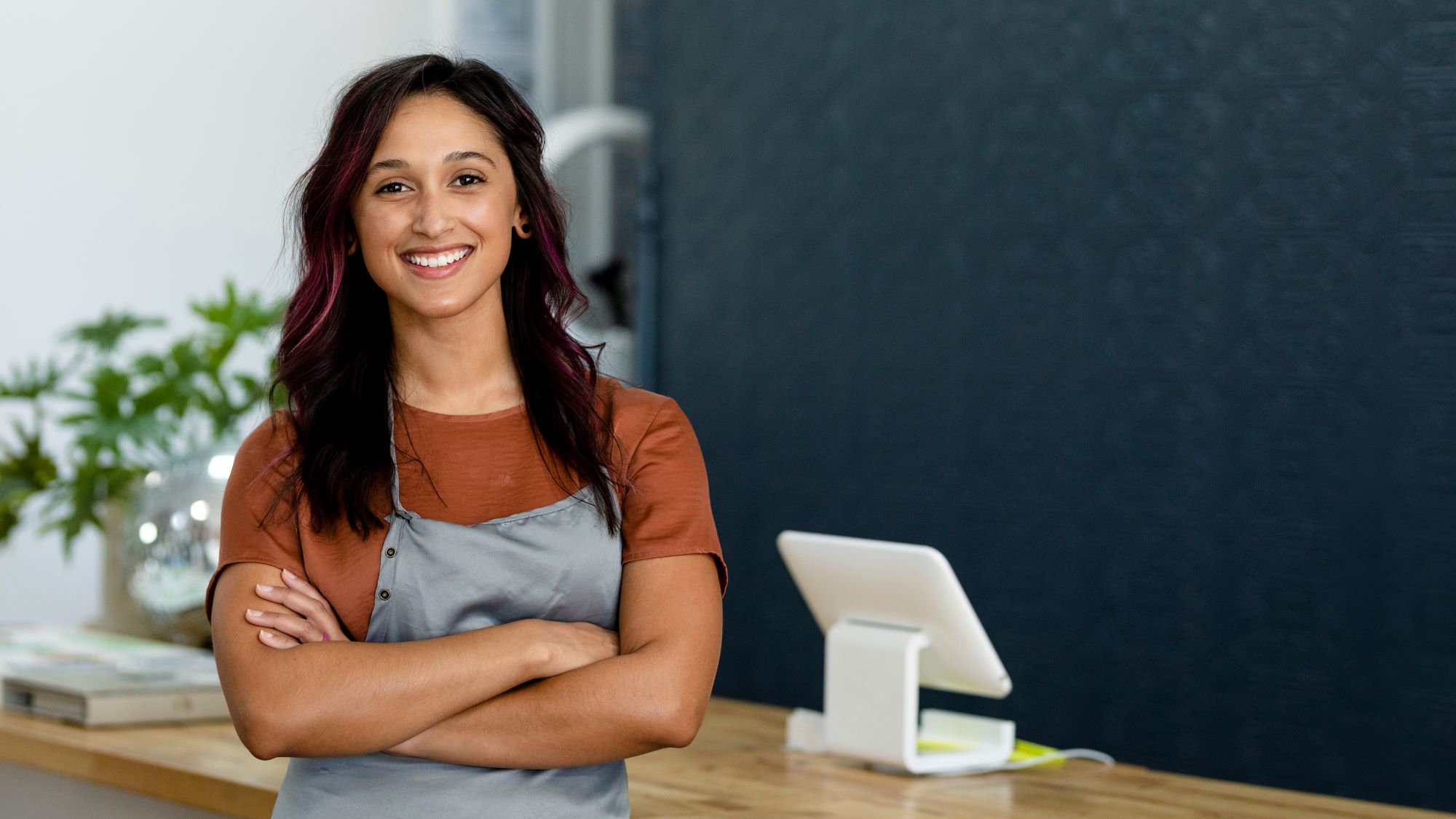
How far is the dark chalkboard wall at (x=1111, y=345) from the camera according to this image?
106 inches

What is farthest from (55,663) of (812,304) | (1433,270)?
(1433,270)

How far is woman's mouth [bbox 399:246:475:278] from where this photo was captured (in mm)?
1619

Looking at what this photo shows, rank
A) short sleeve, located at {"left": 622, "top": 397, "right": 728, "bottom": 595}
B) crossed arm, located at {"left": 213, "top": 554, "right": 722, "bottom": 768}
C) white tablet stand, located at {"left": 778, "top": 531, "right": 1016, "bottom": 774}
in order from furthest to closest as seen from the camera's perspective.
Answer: white tablet stand, located at {"left": 778, "top": 531, "right": 1016, "bottom": 774}
short sleeve, located at {"left": 622, "top": 397, "right": 728, "bottom": 595}
crossed arm, located at {"left": 213, "top": 554, "right": 722, "bottom": 768}

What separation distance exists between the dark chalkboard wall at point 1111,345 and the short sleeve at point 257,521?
1882mm

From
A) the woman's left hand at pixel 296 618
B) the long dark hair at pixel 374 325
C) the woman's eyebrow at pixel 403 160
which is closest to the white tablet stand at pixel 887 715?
the long dark hair at pixel 374 325

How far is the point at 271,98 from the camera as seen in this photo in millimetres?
4844

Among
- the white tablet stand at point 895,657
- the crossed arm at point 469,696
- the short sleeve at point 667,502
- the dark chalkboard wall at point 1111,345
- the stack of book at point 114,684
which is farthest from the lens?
the dark chalkboard wall at point 1111,345

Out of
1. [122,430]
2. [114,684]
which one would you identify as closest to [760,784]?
[114,684]

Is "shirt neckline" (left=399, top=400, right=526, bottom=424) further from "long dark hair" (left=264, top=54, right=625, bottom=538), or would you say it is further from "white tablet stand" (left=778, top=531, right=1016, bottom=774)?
"white tablet stand" (left=778, top=531, right=1016, bottom=774)

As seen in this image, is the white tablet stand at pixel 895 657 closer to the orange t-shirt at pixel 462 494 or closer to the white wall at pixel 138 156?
the orange t-shirt at pixel 462 494

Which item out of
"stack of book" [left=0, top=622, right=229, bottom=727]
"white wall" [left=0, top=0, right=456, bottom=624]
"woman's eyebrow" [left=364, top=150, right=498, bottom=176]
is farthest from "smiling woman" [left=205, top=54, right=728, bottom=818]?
"white wall" [left=0, top=0, right=456, bottom=624]

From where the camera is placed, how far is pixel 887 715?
2.15 m

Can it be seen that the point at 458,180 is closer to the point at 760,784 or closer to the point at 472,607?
the point at 472,607

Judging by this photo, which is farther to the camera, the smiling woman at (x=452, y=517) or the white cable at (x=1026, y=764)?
the white cable at (x=1026, y=764)
